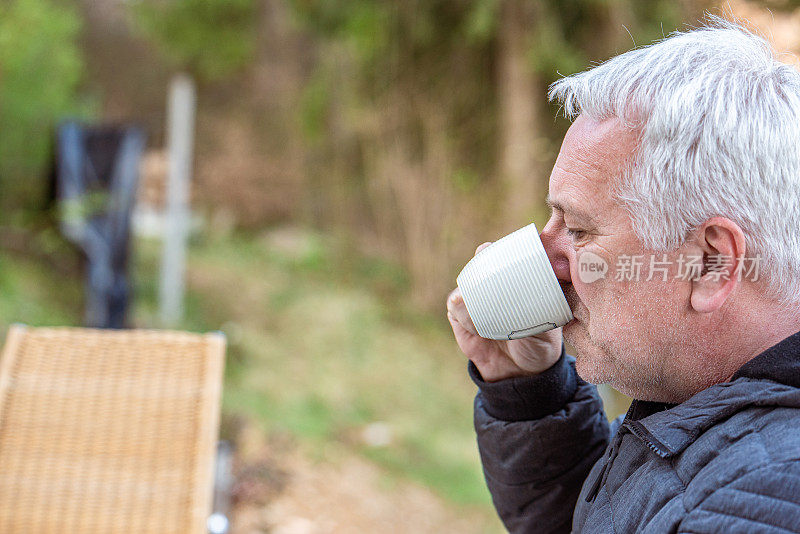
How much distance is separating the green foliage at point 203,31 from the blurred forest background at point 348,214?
4 cm

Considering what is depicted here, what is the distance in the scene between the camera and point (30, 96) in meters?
5.90

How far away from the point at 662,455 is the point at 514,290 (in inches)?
11.3

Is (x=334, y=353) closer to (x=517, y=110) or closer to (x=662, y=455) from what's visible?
(x=517, y=110)

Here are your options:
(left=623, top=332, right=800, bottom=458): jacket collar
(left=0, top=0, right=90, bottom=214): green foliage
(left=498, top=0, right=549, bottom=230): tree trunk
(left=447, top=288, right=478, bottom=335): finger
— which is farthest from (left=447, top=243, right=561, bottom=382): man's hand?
(left=0, top=0, right=90, bottom=214): green foliage

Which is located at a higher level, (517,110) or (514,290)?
(514,290)

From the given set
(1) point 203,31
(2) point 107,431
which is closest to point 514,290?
(2) point 107,431

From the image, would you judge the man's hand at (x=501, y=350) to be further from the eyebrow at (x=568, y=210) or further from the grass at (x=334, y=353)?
the grass at (x=334, y=353)

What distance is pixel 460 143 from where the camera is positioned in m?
7.32

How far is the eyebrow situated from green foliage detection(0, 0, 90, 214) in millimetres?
5440

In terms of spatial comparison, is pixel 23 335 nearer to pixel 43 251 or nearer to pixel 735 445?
pixel 735 445

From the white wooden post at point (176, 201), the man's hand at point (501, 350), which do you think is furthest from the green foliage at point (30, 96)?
the man's hand at point (501, 350)

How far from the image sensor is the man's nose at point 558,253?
1026mm

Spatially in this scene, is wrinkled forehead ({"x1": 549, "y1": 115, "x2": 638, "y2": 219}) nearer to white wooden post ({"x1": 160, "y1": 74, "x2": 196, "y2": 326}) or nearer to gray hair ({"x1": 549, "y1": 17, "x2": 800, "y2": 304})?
gray hair ({"x1": 549, "y1": 17, "x2": 800, "y2": 304})

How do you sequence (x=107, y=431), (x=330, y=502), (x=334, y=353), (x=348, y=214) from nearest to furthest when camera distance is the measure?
(x=107, y=431)
(x=330, y=502)
(x=334, y=353)
(x=348, y=214)
